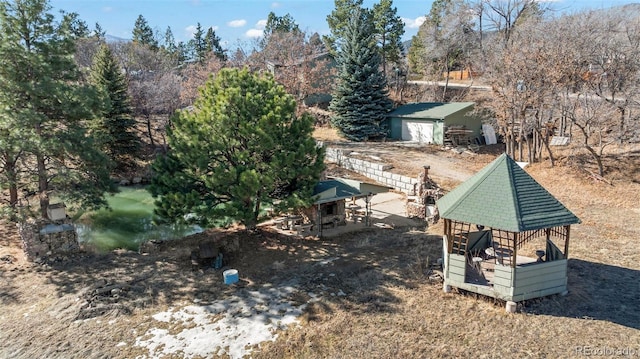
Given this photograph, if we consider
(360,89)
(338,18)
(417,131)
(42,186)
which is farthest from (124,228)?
(338,18)

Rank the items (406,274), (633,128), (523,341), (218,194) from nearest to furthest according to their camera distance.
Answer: (523,341)
(406,274)
(218,194)
(633,128)

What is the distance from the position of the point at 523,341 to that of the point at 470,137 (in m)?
22.6

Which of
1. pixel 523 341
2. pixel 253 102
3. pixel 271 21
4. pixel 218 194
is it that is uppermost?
pixel 271 21

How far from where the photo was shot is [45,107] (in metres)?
14.4

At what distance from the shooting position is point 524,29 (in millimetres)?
28906

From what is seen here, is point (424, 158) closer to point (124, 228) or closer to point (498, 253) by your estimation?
point (498, 253)

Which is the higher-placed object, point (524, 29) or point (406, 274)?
point (524, 29)

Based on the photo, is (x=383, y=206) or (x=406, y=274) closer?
(x=406, y=274)

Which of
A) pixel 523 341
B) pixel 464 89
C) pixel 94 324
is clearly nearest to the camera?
pixel 523 341

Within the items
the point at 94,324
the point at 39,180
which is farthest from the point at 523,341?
the point at 39,180

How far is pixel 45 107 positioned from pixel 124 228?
623 centimetres

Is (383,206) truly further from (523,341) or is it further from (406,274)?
(523,341)

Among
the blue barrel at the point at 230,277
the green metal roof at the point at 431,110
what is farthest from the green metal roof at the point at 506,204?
the green metal roof at the point at 431,110

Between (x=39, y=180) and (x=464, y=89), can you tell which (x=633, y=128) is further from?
(x=39, y=180)
